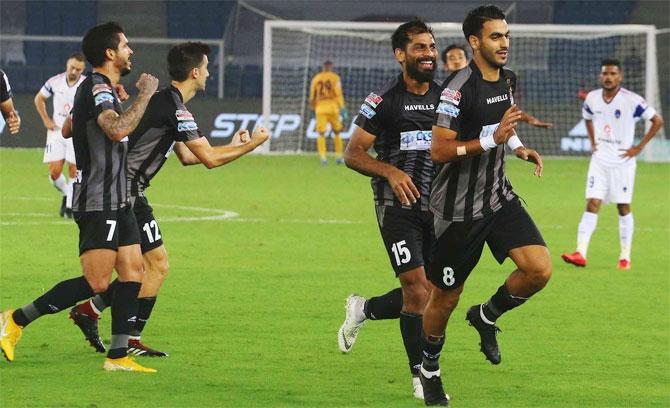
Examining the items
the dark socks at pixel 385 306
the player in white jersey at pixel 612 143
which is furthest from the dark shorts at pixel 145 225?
the player in white jersey at pixel 612 143

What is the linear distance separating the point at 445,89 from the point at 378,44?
29461 mm

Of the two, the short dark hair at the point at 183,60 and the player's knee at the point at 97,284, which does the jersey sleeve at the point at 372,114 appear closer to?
the short dark hair at the point at 183,60

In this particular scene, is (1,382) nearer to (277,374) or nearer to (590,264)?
(277,374)

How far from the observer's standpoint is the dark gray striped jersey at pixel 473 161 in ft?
27.2

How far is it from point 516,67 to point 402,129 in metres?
28.9

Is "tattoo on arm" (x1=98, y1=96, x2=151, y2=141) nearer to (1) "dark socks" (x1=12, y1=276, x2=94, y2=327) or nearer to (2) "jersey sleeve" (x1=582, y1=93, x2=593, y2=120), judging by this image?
(1) "dark socks" (x1=12, y1=276, x2=94, y2=327)

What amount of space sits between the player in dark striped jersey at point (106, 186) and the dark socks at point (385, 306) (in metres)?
1.50

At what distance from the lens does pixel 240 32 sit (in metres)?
42.3

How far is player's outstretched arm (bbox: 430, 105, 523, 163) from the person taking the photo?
789 centimetres

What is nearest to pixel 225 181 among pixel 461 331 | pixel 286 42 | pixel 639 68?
pixel 286 42

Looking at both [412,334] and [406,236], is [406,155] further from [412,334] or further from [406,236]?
[412,334]

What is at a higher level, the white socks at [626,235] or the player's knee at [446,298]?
the player's knee at [446,298]

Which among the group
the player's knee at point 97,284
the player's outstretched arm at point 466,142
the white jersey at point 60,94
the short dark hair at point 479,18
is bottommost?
the white jersey at point 60,94

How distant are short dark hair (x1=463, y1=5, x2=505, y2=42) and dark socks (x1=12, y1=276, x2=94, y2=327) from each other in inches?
112
